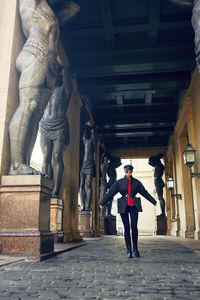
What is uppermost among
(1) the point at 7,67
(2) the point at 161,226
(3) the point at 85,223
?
(1) the point at 7,67

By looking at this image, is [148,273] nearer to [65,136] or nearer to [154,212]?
[65,136]

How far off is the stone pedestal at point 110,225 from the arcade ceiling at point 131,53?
22.2 ft

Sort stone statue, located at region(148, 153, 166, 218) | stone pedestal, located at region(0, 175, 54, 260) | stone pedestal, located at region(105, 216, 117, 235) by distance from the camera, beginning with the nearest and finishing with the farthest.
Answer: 1. stone pedestal, located at region(0, 175, 54, 260)
2. stone pedestal, located at region(105, 216, 117, 235)
3. stone statue, located at region(148, 153, 166, 218)

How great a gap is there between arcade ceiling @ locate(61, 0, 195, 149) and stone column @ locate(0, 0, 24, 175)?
1.76m

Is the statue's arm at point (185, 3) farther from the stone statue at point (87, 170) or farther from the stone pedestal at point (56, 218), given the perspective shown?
the stone statue at point (87, 170)

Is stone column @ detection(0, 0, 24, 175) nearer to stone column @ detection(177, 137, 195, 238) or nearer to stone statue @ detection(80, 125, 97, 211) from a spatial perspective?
stone statue @ detection(80, 125, 97, 211)

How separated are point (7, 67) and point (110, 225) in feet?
46.1

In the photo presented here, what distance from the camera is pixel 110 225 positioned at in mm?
17328

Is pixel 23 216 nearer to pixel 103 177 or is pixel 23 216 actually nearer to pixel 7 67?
pixel 7 67

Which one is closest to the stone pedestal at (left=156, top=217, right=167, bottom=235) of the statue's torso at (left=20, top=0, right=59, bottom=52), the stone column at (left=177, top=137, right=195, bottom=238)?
the stone column at (left=177, top=137, right=195, bottom=238)

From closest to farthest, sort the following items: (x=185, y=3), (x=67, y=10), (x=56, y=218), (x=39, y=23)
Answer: (x=39, y=23) → (x=185, y=3) → (x=67, y=10) → (x=56, y=218)

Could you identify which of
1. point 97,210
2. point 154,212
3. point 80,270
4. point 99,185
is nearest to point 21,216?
point 80,270

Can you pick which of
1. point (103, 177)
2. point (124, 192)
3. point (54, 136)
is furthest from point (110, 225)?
point (124, 192)

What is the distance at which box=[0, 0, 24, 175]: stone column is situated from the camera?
4344 millimetres
